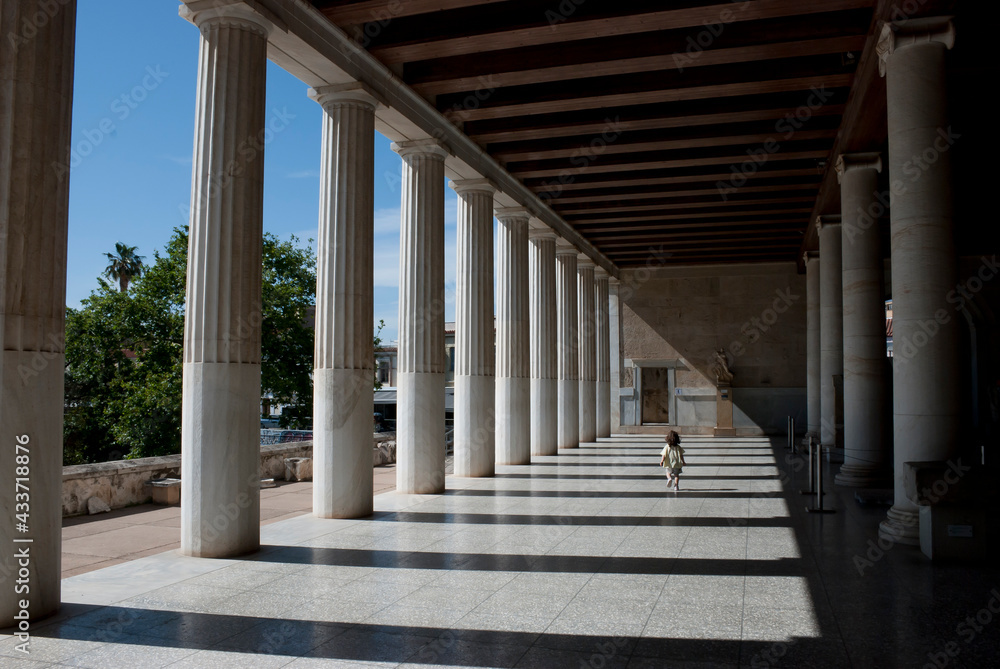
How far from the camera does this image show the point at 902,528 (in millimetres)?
10242

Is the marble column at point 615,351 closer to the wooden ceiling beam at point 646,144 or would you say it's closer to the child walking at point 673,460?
the wooden ceiling beam at point 646,144

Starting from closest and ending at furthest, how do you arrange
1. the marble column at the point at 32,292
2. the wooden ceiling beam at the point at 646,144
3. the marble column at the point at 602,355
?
the marble column at the point at 32,292
the wooden ceiling beam at the point at 646,144
the marble column at the point at 602,355

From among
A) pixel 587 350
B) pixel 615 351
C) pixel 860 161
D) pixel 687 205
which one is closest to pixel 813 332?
pixel 687 205

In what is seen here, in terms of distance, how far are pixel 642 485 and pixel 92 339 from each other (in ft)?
88.7

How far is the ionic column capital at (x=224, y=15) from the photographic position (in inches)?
397

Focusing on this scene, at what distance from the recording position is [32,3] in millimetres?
7227

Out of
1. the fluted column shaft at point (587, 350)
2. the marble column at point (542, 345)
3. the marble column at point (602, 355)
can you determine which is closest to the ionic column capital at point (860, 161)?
the marble column at point (542, 345)

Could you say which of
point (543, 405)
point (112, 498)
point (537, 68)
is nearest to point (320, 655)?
point (112, 498)

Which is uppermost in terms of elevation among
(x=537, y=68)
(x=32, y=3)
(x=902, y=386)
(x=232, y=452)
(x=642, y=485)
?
(x=537, y=68)

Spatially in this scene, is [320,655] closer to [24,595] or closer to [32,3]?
[24,595]

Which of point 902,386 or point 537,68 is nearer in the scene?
point 902,386

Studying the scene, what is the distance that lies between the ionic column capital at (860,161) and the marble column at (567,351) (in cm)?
1251

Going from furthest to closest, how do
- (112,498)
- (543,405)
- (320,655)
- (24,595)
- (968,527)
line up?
(543,405) < (112,498) < (968,527) < (24,595) < (320,655)

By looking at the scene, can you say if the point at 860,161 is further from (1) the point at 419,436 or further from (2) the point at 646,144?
(1) the point at 419,436
